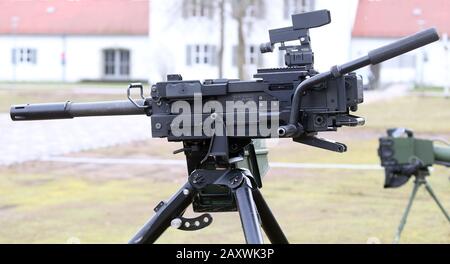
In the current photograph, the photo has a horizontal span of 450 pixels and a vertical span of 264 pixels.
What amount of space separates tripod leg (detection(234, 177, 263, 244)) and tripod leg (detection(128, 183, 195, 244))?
0.69 feet

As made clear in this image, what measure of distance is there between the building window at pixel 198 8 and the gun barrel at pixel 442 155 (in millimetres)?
29607

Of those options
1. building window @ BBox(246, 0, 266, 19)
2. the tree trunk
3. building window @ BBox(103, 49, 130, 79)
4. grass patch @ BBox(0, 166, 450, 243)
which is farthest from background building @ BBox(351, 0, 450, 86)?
building window @ BBox(103, 49, 130, 79)

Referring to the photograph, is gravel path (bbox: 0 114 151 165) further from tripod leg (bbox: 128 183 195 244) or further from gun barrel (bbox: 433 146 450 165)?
tripod leg (bbox: 128 183 195 244)

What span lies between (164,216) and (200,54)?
124ft

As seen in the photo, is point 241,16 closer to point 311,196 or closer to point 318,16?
point 311,196

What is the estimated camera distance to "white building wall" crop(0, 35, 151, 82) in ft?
155

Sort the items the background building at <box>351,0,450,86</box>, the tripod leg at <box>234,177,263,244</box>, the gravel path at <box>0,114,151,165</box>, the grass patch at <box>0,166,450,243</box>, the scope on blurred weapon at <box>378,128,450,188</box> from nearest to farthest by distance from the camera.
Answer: the tripod leg at <box>234,177,263,244</box>
the scope on blurred weapon at <box>378,128,450,188</box>
the grass patch at <box>0,166,450,243</box>
the gravel path at <box>0,114,151,165</box>
the background building at <box>351,0,450,86</box>

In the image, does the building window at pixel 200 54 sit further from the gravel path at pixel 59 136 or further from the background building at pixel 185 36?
the gravel path at pixel 59 136

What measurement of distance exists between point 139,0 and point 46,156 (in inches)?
1404

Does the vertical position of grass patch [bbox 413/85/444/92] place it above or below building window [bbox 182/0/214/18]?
below

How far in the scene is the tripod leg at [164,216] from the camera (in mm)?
2764

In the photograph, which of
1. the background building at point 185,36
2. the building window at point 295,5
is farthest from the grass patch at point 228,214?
the building window at point 295,5

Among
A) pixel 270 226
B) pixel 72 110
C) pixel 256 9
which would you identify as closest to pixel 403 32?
pixel 256 9

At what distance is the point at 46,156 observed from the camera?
1232 centimetres
